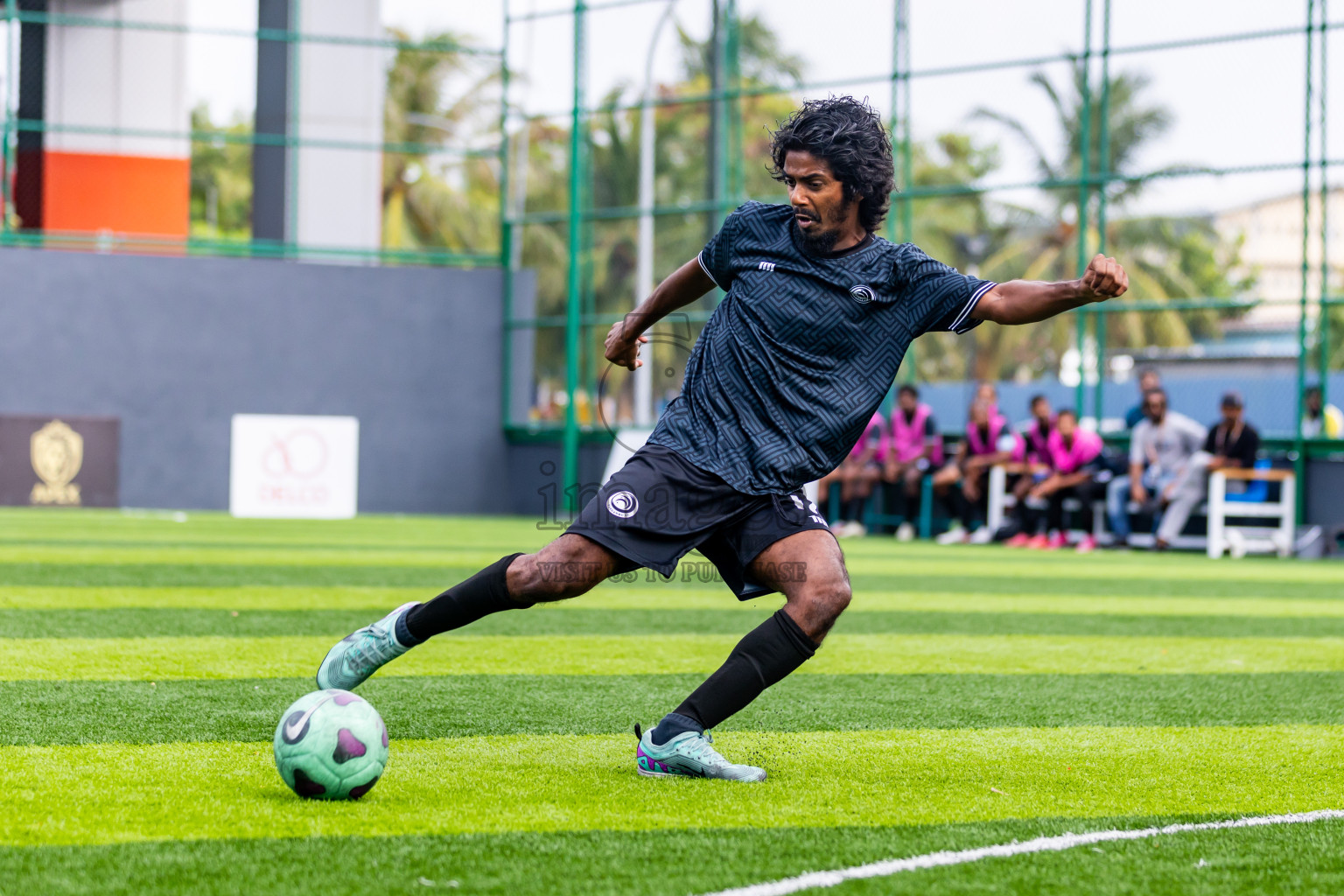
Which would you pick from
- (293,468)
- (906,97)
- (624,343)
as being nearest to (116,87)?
(293,468)

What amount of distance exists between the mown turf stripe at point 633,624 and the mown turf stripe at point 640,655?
0.24 m

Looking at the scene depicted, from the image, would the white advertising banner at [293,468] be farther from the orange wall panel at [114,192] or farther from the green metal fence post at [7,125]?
the orange wall panel at [114,192]

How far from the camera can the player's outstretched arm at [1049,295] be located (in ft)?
12.1

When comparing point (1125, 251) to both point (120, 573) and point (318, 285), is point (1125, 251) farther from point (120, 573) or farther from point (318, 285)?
point (120, 573)

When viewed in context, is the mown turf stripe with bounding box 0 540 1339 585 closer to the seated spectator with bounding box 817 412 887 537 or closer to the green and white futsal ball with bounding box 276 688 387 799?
the seated spectator with bounding box 817 412 887 537

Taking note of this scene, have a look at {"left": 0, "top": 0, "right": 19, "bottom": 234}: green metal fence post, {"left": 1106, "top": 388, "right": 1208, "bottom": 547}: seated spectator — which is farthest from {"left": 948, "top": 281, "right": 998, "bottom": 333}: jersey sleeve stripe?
{"left": 0, "top": 0, "right": 19, "bottom": 234}: green metal fence post

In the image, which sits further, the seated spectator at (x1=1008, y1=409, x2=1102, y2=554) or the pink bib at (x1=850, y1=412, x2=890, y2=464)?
the pink bib at (x1=850, y1=412, x2=890, y2=464)

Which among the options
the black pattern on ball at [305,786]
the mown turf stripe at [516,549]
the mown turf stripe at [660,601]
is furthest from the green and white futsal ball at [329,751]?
the mown turf stripe at [516,549]

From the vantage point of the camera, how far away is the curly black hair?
4090mm

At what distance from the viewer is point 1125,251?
3222cm

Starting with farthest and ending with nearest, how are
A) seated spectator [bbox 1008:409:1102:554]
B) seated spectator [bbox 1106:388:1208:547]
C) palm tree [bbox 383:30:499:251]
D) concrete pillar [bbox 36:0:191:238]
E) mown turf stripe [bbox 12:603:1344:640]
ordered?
palm tree [bbox 383:30:499:251] < concrete pillar [bbox 36:0:191:238] < seated spectator [bbox 1008:409:1102:554] < seated spectator [bbox 1106:388:1208:547] < mown turf stripe [bbox 12:603:1344:640]

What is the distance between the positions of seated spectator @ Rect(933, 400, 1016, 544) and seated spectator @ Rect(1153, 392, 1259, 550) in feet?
6.52

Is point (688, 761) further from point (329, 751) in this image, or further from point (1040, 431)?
point (1040, 431)

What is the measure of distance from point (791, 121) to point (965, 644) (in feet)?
12.8
